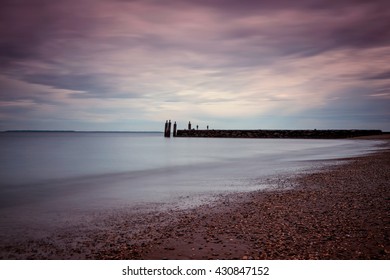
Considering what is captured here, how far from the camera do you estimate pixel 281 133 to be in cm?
8000

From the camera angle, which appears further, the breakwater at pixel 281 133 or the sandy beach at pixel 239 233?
the breakwater at pixel 281 133

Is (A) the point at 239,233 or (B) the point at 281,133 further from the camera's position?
A: (B) the point at 281,133

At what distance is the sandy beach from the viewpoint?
485 cm

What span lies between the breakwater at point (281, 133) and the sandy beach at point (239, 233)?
68431 mm

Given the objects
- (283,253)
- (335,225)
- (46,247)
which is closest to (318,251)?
(283,253)

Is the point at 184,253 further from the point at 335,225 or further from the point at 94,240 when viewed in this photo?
the point at 335,225

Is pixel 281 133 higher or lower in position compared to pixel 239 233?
higher

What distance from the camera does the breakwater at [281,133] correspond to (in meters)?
71.9

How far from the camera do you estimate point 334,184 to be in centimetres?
1014

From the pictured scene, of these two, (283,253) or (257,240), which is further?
(257,240)

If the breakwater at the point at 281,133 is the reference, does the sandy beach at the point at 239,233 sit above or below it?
below

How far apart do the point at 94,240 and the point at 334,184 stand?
7572 mm

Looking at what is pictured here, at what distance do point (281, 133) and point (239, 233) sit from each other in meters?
77.2
